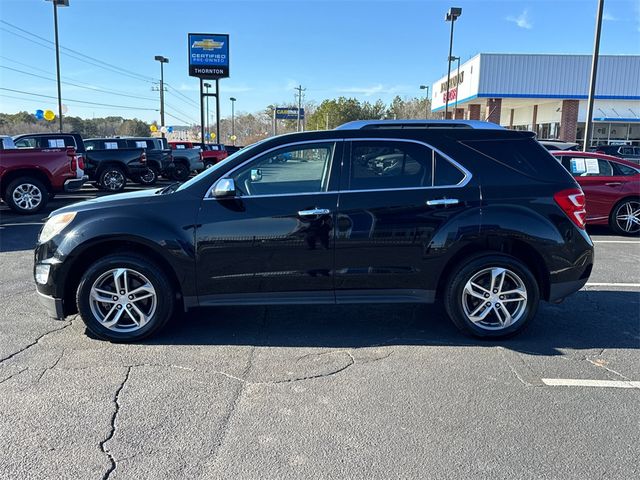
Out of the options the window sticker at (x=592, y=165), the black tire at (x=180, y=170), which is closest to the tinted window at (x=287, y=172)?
the window sticker at (x=592, y=165)

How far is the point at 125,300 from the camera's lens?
14.3 ft

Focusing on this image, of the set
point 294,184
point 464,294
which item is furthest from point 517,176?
point 294,184

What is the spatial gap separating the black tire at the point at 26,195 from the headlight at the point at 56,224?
855 cm

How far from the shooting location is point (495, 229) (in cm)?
433

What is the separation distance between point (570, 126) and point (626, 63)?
4.78 m

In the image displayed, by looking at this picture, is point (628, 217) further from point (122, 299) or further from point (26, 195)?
point (26, 195)

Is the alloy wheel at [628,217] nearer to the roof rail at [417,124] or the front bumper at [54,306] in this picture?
the roof rail at [417,124]

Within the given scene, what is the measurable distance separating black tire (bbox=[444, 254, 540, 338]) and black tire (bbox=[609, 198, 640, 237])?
6625 mm

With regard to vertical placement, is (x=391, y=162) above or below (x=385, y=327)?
above

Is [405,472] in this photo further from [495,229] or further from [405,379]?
[495,229]

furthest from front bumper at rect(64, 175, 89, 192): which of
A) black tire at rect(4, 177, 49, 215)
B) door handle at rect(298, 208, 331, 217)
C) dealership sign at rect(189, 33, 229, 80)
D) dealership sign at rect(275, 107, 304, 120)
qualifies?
dealership sign at rect(275, 107, 304, 120)

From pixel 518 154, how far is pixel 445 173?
0.70 m

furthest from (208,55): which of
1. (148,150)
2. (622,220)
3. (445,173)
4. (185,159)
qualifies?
(445,173)

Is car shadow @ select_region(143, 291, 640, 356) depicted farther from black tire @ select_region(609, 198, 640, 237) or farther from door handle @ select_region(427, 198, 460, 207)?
black tire @ select_region(609, 198, 640, 237)
